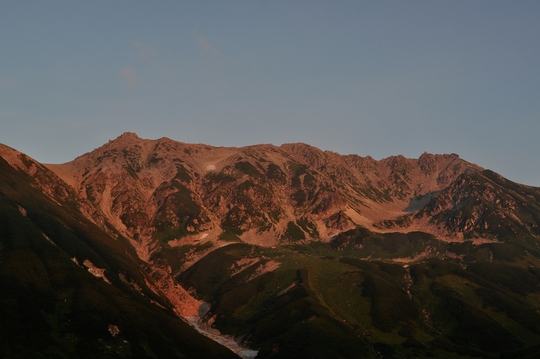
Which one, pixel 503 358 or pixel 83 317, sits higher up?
pixel 503 358

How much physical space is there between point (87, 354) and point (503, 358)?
14853 cm

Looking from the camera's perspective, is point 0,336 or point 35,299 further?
point 35,299

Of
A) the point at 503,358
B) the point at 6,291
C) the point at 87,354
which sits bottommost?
the point at 87,354

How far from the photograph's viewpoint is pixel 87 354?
566 feet

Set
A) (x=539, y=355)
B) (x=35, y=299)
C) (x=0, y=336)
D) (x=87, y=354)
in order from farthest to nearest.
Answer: (x=35, y=299) → (x=87, y=354) → (x=0, y=336) → (x=539, y=355)

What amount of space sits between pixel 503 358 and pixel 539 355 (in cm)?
2601

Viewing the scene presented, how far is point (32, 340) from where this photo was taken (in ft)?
554

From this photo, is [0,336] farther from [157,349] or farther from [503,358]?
[503,358]

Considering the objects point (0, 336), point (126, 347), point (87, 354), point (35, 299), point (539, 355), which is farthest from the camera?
point (35, 299)

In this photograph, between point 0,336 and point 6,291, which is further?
point 6,291

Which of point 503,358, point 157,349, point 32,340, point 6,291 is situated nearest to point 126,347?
point 157,349

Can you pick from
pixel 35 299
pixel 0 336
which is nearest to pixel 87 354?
pixel 0 336

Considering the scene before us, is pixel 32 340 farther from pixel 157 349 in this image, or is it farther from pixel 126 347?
pixel 157 349

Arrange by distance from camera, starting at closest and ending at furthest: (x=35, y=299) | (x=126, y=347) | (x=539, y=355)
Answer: (x=539, y=355) → (x=126, y=347) → (x=35, y=299)
